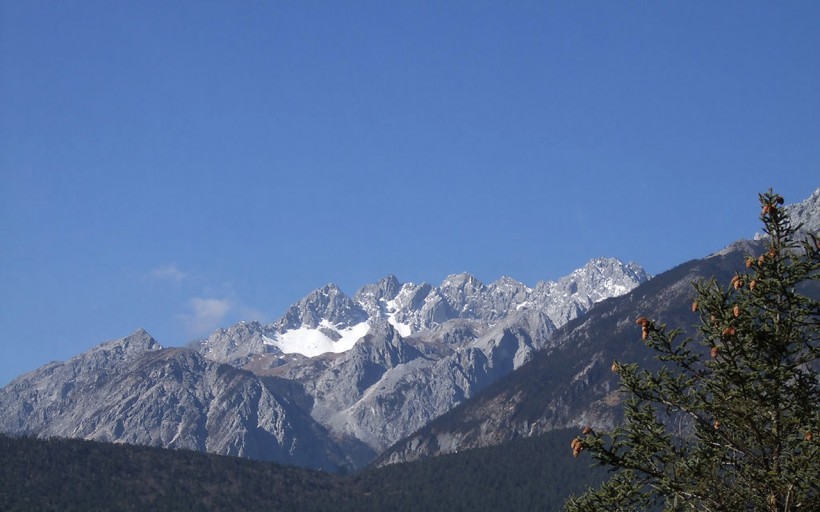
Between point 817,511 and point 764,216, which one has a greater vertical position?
point 764,216

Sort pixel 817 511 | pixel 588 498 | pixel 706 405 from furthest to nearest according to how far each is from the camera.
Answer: pixel 588 498, pixel 706 405, pixel 817 511

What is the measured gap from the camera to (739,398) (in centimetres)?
3070

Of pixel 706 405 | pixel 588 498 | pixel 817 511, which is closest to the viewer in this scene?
pixel 817 511

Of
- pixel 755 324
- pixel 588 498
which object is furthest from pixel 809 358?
pixel 588 498

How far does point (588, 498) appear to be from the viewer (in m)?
33.1

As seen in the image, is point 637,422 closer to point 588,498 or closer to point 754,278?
point 588,498

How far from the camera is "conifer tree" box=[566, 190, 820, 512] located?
30359 mm

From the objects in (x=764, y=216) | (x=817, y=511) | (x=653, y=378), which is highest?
(x=764, y=216)

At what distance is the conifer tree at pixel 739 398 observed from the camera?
3036cm

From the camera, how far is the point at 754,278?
102 feet

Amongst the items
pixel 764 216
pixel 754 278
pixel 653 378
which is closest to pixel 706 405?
pixel 653 378

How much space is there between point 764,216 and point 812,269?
2.13 m

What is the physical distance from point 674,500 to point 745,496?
2.12m

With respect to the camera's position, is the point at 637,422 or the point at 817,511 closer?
the point at 817,511
